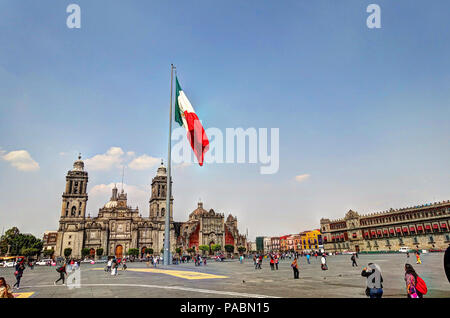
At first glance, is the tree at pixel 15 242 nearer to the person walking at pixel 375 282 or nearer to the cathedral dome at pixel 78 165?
the cathedral dome at pixel 78 165

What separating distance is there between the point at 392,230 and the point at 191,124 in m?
91.2

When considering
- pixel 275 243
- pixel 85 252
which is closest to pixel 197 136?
pixel 85 252

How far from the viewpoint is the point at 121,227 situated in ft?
304

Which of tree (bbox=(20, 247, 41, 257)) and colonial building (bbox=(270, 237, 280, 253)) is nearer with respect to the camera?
tree (bbox=(20, 247, 41, 257))

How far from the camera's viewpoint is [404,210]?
88250mm

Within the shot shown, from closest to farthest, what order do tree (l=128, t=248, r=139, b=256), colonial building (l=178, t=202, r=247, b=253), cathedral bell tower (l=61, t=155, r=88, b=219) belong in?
tree (l=128, t=248, r=139, b=256), cathedral bell tower (l=61, t=155, r=88, b=219), colonial building (l=178, t=202, r=247, b=253)

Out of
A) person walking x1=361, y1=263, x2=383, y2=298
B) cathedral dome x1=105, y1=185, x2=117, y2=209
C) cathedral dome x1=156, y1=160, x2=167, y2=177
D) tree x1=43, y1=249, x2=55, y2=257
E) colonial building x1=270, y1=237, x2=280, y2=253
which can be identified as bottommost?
colonial building x1=270, y1=237, x2=280, y2=253

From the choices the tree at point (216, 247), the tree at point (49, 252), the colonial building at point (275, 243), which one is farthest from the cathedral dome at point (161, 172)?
the colonial building at point (275, 243)

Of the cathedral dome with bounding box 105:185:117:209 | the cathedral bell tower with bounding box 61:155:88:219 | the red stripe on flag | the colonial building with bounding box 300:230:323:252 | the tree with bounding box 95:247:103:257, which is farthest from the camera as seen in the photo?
the colonial building with bounding box 300:230:323:252

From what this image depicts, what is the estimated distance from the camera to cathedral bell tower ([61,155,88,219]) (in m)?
89.1

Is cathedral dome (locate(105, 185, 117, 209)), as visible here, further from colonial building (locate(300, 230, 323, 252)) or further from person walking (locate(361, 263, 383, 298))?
person walking (locate(361, 263, 383, 298))

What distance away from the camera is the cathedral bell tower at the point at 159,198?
Answer: 9712cm

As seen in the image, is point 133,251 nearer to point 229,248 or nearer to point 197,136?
point 229,248

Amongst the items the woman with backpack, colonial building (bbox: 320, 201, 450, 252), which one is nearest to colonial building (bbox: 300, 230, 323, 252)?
colonial building (bbox: 320, 201, 450, 252)
